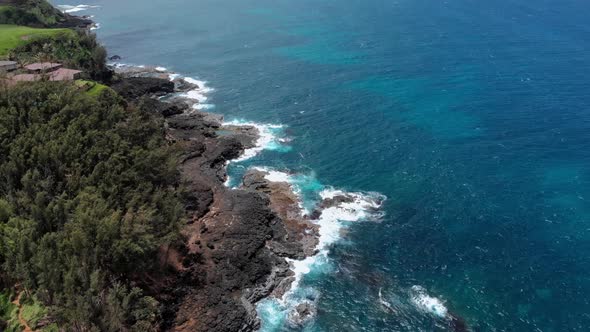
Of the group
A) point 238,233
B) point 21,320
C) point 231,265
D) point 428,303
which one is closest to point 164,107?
point 238,233

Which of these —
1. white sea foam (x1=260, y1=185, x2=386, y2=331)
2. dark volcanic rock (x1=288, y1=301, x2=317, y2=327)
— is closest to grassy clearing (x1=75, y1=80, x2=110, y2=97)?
white sea foam (x1=260, y1=185, x2=386, y2=331)

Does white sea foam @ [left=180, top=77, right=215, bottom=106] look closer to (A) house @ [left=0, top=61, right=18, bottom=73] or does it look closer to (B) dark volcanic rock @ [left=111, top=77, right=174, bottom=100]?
(B) dark volcanic rock @ [left=111, top=77, right=174, bottom=100]

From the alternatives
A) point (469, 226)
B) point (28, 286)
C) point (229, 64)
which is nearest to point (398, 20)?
point (229, 64)

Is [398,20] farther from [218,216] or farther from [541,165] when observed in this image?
[218,216]

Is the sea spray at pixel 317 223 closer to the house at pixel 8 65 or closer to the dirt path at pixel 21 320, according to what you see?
the dirt path at pixel 21 320

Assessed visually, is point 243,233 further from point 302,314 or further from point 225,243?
point 302,314

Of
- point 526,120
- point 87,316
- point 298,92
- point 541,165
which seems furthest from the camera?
point 298,92
